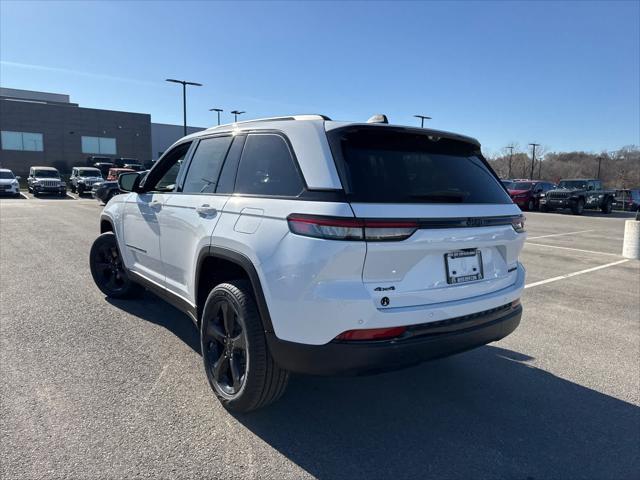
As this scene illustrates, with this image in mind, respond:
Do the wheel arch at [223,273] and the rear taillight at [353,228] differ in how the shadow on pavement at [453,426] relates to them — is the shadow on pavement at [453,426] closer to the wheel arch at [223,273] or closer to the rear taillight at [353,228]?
the wheel arch at [223,273]

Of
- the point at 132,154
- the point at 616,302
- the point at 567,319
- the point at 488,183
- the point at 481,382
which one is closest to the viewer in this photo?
the point at 488,183

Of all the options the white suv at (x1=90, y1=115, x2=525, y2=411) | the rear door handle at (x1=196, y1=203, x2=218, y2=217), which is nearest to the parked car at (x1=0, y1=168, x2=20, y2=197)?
the white suv at (x1=90, y1=115, x2=525, y2=411)

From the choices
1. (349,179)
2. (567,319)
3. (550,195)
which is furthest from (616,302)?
(550,195)

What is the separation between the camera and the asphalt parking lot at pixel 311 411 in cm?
255

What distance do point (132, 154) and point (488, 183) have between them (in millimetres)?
63441

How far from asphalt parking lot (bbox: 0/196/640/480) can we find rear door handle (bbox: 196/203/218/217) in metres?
1.30

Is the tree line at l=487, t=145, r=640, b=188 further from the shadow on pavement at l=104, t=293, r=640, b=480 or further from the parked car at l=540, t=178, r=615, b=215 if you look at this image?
the shadow on pavement at l=104, t=293, r=640, b=480

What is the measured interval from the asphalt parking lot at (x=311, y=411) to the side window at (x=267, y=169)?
1.51m

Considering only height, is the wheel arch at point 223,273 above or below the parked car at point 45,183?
below

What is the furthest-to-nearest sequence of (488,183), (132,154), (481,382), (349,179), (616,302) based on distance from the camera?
1. (132,154)
2. (616,302)
3. (481,382)
4. (488,183)
5. (349,179)

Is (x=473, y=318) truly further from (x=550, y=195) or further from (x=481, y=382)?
(x=550, y=195)

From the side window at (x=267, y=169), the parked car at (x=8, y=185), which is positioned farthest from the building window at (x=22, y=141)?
the side window at (x=267, y=169)

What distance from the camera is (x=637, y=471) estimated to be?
8.41 ft

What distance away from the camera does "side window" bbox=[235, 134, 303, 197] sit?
2.81 meters
